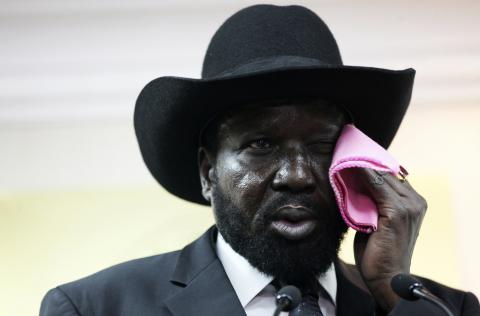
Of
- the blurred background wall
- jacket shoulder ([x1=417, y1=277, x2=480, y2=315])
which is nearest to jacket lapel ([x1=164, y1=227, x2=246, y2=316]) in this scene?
jacket shoulder ([x1=417, y1=277, x2=480, y2=315])

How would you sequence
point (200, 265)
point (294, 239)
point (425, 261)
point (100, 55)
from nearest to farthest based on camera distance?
point (294, 239), point (200, 265), point (425, 261), point (100, 55)

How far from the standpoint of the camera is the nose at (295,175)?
178 centimetres

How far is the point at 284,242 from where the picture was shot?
5.98ft

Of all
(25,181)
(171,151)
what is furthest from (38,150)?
(171,151)

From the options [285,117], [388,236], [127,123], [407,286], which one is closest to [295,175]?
[285,117]

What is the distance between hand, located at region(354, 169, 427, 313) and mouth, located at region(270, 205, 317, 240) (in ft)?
0.48

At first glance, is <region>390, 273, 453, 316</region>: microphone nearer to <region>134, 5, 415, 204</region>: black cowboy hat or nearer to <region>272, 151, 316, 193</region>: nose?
<region>272, 151, 316, 193</region>: nose

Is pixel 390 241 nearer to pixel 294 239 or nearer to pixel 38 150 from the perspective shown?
pixel 294 239

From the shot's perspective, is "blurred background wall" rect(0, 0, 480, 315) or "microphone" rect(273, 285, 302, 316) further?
"blurred background wall" rect(0, 0, 480, 315)

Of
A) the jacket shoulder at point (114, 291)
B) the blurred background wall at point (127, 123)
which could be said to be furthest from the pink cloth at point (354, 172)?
the blurred background wall at point (127, 123)

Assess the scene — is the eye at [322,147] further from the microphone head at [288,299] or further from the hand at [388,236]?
the microphone head at [288,299]

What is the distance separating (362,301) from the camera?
193 centimetres

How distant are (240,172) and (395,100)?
41 centimetres

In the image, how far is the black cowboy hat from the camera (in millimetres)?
1841
